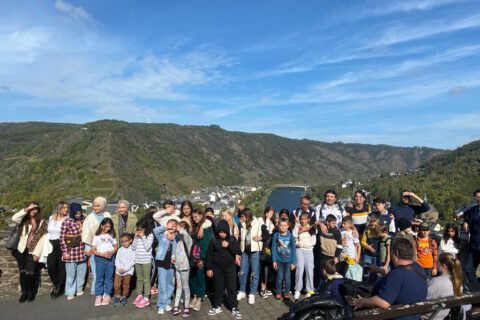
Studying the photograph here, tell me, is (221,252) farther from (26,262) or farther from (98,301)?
(26,262)

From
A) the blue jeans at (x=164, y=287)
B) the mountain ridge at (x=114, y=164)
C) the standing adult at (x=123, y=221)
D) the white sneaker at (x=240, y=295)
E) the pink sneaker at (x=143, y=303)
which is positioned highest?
the mountain ridge at (x=114, y=164)

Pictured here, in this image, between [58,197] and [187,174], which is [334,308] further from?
[187,174]

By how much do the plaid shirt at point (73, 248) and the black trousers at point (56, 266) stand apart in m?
0.14

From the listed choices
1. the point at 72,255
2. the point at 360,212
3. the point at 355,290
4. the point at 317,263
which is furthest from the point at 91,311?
the point at 360,212

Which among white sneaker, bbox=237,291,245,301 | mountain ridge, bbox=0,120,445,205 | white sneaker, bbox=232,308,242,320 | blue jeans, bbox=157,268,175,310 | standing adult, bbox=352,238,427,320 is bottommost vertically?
white sneaker, bbox=232,308,242,320

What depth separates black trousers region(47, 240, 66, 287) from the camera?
5645 mm

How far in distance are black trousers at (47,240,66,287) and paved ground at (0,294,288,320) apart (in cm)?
31

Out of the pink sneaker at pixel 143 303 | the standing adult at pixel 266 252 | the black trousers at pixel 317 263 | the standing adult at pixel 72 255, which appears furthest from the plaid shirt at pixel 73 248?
the black trousers at pixel 317 263

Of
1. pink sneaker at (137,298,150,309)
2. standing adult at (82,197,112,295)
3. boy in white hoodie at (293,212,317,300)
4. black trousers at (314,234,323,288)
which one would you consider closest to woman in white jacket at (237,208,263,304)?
boy in white hoodie at (293,212,317,300)

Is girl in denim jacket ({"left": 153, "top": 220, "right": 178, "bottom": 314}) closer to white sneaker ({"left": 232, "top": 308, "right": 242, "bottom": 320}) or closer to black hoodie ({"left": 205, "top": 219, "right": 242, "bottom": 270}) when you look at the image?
black hoodie ({"left": 205, "top": 219, "right": 242, "bottom": 270})

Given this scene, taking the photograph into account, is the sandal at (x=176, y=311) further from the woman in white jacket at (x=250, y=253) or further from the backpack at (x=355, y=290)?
the backpack at (x=355, y=290)

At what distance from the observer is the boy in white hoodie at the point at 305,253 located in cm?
582

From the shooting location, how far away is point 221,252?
5.22 meters

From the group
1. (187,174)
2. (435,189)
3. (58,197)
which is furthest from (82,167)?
(435,189)
